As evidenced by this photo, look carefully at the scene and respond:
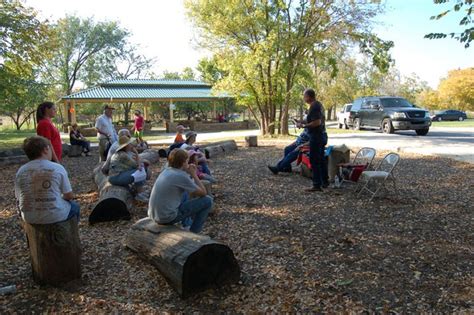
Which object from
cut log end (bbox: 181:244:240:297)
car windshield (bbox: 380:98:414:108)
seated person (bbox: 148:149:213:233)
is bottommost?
cut log end (bbox: 181:244:240:297)

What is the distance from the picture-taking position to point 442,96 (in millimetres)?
48125

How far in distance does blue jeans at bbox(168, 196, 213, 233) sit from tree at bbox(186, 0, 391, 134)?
43.2 ft

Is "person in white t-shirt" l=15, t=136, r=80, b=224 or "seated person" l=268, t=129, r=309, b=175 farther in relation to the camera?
"seated person" l=268, t=129, r=309, b=175

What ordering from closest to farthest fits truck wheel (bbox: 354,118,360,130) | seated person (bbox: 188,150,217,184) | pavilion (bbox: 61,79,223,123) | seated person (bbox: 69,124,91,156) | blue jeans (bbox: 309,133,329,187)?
seated person (bbox: 188,150,217,184) < blue jeans (bbox: 309,133,329,187) < seated person (bbox: 69,124,91,156) < truck wheel (bbox: 354,118,360,130) < pavilion (bbox: 61,79,223,123)

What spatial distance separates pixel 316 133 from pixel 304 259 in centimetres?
304

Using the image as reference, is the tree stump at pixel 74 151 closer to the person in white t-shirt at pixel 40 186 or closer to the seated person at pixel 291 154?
the seated person at pixel 291 154

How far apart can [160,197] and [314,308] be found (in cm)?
180

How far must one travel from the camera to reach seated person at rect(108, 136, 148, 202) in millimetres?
5875

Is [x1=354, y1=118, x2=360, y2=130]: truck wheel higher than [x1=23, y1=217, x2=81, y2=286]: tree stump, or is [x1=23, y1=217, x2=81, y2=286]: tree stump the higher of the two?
[x1=354, y1=118, x2=360, y2=130]: truck wheel

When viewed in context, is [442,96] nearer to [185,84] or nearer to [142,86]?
[185,84]

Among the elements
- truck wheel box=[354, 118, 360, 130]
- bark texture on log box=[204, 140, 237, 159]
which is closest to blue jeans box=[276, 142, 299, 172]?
bark texture on log box=[204, 140, 237, 159]

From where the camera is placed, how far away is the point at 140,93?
99.9 feet

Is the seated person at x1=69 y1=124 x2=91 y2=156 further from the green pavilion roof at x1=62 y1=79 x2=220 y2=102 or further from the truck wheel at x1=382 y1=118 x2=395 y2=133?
the green pavilion roof at x1=62 y1=79 x2=220 y2=102

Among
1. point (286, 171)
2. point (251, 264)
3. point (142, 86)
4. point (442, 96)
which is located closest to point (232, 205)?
point (251, 264)
